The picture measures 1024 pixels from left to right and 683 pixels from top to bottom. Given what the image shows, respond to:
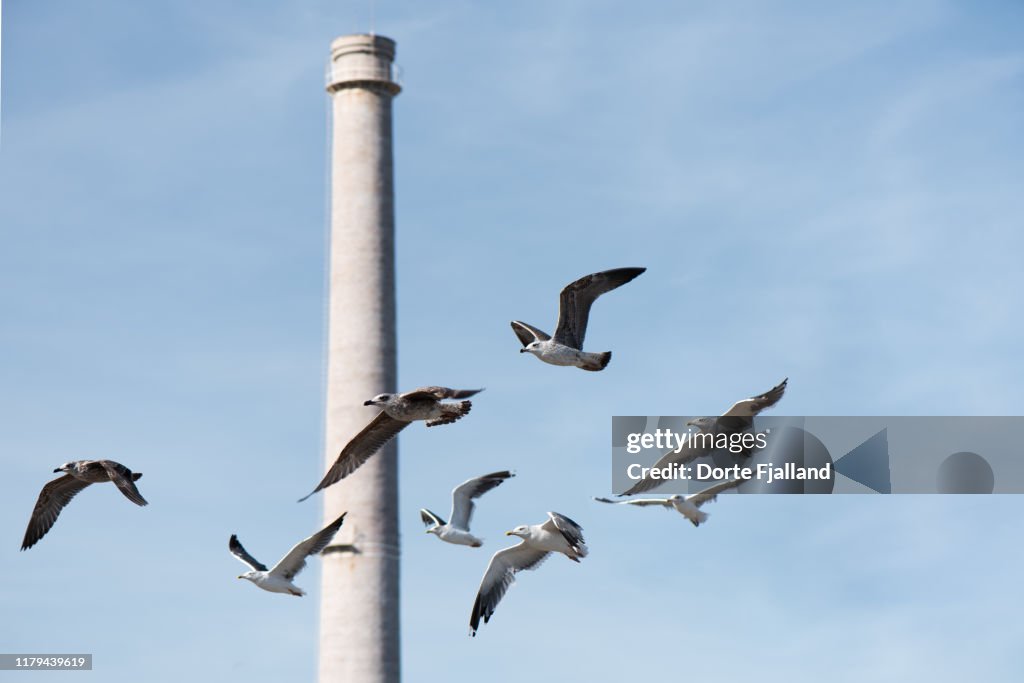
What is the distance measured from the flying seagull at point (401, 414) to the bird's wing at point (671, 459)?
6864 millimetres

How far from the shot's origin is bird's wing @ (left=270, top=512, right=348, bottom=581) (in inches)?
1977

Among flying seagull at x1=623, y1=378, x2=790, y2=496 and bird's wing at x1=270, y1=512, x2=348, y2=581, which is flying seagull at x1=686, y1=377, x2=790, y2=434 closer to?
flying seagull at x1=623, y1=378, x2=790, y2=496

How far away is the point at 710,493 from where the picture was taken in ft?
168

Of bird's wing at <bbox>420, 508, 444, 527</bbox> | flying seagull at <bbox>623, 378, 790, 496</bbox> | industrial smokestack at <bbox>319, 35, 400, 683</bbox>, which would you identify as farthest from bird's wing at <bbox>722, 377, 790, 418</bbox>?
industrial smokestack at <bbox>319, 35, 400, 683</bbox>

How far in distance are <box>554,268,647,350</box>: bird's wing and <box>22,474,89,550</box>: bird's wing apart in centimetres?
1166

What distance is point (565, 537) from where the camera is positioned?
4297cm

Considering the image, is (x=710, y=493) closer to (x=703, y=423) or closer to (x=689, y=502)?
(x=689, y=502)

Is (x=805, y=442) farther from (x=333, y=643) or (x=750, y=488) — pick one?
(x=333, y=643)

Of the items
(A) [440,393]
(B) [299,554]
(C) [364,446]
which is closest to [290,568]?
(B) [299,554]

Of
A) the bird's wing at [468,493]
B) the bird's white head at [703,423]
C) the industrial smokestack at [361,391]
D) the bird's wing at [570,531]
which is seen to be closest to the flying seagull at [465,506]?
the bird's wing at [468,493]

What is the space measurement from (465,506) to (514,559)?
4524 mm

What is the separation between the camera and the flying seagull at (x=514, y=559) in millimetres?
45031

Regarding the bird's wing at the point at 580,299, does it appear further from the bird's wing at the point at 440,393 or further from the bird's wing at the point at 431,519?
the bird's wing at the point at 431,519

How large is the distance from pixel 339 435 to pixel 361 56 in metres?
12.8
